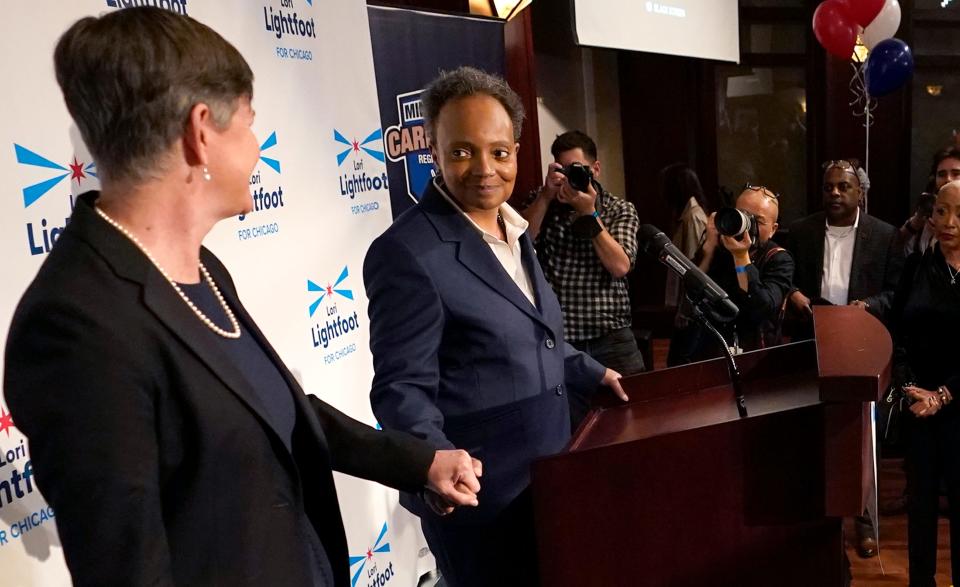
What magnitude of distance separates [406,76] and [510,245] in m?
1.41

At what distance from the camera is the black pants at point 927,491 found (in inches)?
104

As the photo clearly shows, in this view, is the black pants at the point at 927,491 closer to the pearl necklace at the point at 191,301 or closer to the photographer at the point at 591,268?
the photographer at the point at 591,268

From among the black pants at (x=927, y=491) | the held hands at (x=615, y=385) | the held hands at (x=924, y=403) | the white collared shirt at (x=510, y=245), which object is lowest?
the black pants at (x=927, y=491)

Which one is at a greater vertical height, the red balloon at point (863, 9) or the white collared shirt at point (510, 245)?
the red balloon at point (863, 9)

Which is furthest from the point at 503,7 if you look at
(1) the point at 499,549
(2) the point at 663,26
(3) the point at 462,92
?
(1) the point at 499,549

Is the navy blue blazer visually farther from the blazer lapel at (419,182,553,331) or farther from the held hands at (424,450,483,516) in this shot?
the held hands at (424,450,483,516)

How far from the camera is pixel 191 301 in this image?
99 centimetres

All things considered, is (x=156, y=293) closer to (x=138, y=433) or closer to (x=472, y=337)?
(x=138, y=433)

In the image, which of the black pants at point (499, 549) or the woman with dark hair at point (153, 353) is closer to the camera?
the woman with dark hair at point (153, 353)

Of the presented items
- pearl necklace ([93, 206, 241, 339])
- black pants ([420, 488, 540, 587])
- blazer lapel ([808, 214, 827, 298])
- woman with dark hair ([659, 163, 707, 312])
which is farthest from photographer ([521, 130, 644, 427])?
pearl necklace ([93, 206, 241, 339])

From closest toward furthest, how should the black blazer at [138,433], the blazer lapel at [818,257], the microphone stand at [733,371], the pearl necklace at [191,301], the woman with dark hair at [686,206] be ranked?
the black blazer at [138,433]
the pearl necklace at [191,301]
the microphone stand at [733,371]
the blazer lapel at [818,257]
the woman with dark hair at [686,206]

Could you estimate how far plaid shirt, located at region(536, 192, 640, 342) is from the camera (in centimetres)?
314

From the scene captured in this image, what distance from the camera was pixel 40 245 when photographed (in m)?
1.54

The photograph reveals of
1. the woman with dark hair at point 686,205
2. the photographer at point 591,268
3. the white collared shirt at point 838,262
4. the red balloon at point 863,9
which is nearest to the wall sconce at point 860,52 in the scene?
the red balloon at point 863,9
